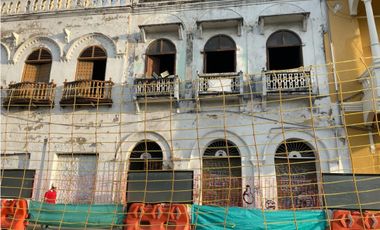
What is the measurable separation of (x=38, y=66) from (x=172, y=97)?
5751mm

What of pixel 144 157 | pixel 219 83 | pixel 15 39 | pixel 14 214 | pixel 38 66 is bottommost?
pixel 14 214

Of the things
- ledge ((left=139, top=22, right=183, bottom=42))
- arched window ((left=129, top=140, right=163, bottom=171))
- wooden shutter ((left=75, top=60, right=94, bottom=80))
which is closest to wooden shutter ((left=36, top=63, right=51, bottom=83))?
wooden shutter ((left=75, top=60, right=94, bottom=80))

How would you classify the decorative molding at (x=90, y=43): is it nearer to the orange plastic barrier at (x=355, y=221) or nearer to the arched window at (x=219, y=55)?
the arched window at (x=219, y=55)

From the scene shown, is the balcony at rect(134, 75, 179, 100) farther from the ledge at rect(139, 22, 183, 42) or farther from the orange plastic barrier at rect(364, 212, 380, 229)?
the orange plastic barrier at rect(364, 212, 380, 229)

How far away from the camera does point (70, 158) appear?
12016 mm

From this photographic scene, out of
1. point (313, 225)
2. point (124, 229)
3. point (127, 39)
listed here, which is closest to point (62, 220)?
point (124, 229)

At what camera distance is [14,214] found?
864cm

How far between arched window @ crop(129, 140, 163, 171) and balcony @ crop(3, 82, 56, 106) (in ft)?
11.6

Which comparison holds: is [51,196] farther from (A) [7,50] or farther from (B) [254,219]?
(A) [7,50]

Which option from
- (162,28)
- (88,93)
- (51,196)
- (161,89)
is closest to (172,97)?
(161,89)

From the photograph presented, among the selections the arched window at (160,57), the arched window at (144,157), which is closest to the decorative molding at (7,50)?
the arched window at (160,57)

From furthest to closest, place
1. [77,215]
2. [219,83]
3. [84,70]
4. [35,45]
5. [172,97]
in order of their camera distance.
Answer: [35,45], [84,70], [172,97], [219,83], [77,215]

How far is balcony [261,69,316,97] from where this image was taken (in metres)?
10.7

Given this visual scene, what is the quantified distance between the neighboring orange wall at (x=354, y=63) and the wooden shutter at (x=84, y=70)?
8.30 m
